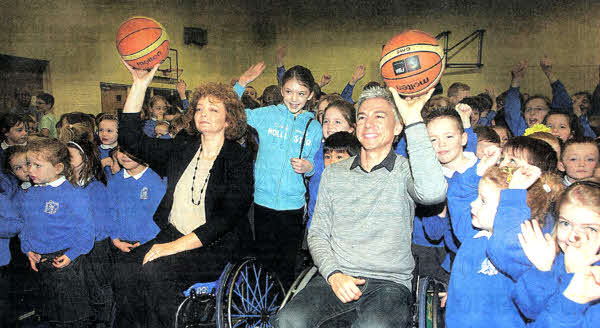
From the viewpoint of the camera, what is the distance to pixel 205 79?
9.84 m

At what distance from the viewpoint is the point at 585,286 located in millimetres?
1183

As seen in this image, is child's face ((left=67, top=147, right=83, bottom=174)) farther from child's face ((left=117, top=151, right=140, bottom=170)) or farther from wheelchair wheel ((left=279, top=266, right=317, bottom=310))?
wheelchair wheel ((left=279, top=266, right=317, bottom=310))

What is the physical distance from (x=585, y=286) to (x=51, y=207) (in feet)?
8.75

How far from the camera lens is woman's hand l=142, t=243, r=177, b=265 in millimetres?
1935

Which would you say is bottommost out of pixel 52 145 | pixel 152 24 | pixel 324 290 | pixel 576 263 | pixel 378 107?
pixel 324 290

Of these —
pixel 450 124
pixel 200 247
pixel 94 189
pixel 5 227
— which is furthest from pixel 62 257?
pixel 450 124

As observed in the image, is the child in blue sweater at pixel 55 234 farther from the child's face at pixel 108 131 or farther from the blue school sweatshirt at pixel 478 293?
the blue school sweatshirt at pixel 478 293

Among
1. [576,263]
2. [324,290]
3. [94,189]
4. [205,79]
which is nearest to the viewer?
[576,263]

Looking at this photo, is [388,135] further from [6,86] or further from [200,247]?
[6,86]

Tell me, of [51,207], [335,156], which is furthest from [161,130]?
[335,156]

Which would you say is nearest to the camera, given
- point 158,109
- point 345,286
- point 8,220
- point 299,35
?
point 345,286

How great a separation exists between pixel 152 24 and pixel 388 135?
5.40 ft

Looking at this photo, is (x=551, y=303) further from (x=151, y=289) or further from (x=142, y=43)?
(x=142, y=43)

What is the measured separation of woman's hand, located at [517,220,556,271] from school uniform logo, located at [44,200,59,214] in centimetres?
247
